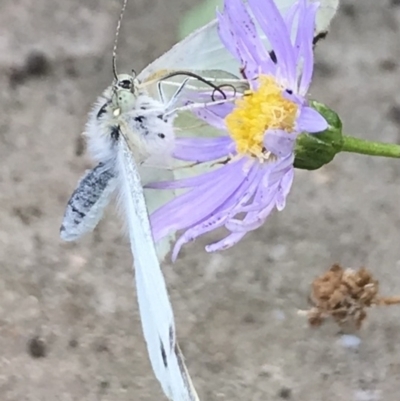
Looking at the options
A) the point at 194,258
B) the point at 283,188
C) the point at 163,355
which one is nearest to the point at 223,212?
the point at 283,188

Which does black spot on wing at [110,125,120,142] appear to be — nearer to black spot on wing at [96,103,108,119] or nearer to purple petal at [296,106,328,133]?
black spot on wing at [96,103,108,119]

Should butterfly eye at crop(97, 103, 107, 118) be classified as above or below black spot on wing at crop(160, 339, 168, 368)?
above

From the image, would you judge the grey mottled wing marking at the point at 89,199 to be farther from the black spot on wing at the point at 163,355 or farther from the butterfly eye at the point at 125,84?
the black spot on wing at the point at 163,355

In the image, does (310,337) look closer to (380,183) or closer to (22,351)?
(380,183)

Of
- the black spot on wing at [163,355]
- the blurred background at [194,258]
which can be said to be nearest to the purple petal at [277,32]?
the black spot on wing at [163,355]

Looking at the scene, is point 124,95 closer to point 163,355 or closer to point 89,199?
point 89,199

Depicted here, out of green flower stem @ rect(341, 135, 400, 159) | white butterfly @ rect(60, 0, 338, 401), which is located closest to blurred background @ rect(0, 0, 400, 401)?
white butterfly @ rect(60, 0, 338, 401)
